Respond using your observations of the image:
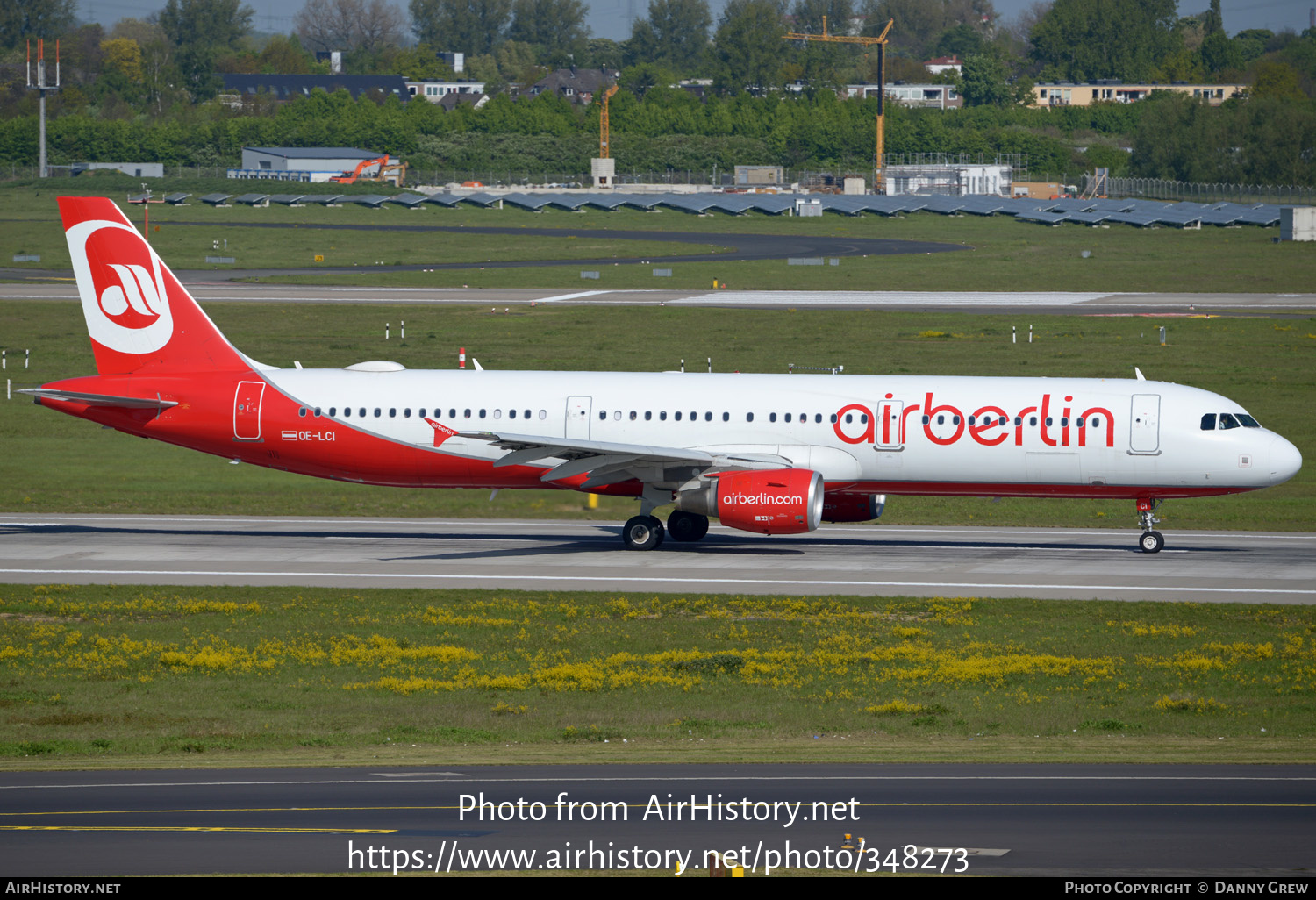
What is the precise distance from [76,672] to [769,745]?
1315 cm

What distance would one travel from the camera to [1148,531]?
135 ft

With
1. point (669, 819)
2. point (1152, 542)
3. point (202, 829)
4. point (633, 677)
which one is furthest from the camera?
point (1152, 542)

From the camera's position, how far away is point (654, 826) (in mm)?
17828

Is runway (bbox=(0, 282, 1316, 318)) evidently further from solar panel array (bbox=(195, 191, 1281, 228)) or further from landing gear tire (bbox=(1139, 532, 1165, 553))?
solar panel array (bbox=(195, 191, 1281, 228))

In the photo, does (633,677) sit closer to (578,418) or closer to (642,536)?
(642,536)

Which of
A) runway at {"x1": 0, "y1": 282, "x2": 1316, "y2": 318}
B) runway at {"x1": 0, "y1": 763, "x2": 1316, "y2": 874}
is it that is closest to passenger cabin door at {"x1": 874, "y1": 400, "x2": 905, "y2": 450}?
runway at {"x1": 0, "y1": 763, "x2": 1316, "y2": 874}

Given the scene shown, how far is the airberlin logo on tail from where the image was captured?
42.8m

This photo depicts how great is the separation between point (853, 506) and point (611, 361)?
29177 millimetres

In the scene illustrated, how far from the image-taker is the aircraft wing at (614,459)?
39.4 m

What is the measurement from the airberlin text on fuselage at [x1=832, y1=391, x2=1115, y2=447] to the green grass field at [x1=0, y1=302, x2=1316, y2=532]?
7.04 feet

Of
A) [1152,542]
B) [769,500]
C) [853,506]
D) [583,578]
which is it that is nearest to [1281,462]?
[1152,542]

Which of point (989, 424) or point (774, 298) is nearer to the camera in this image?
point (989, 424)
